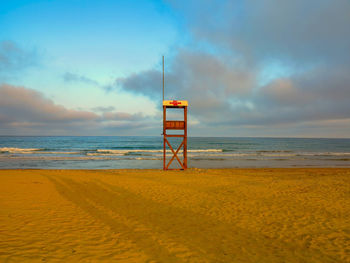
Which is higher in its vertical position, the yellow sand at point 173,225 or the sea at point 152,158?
the yellow sand at point 173,225

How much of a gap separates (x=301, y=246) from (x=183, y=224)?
273 cm

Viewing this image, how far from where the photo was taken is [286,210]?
7.24m

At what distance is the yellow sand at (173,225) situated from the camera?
429 centimetres

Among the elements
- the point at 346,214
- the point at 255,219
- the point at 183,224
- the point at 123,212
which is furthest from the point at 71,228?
the point at 346,214

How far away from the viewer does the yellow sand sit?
4.29 metres

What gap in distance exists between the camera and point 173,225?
5844 mm

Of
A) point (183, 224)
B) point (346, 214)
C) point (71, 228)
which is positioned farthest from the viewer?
point (346, 214)

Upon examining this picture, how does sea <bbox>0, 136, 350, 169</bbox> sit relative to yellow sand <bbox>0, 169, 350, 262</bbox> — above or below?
below

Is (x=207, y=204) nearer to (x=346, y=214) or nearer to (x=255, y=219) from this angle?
(x=255, y=219)

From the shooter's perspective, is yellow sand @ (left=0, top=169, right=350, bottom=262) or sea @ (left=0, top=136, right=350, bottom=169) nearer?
yellow sand @ (left=0, top=169, right=350, bottom=262)

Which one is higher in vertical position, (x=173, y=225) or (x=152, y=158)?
(x=173, y=225)

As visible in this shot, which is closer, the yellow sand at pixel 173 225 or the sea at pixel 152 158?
the yellow sand at pixel 173 225

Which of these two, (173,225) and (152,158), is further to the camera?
(152,158)

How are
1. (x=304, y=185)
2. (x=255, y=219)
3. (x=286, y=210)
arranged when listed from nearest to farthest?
(x=255, y=219), (x=286, y=210), (x=304, y=185)
